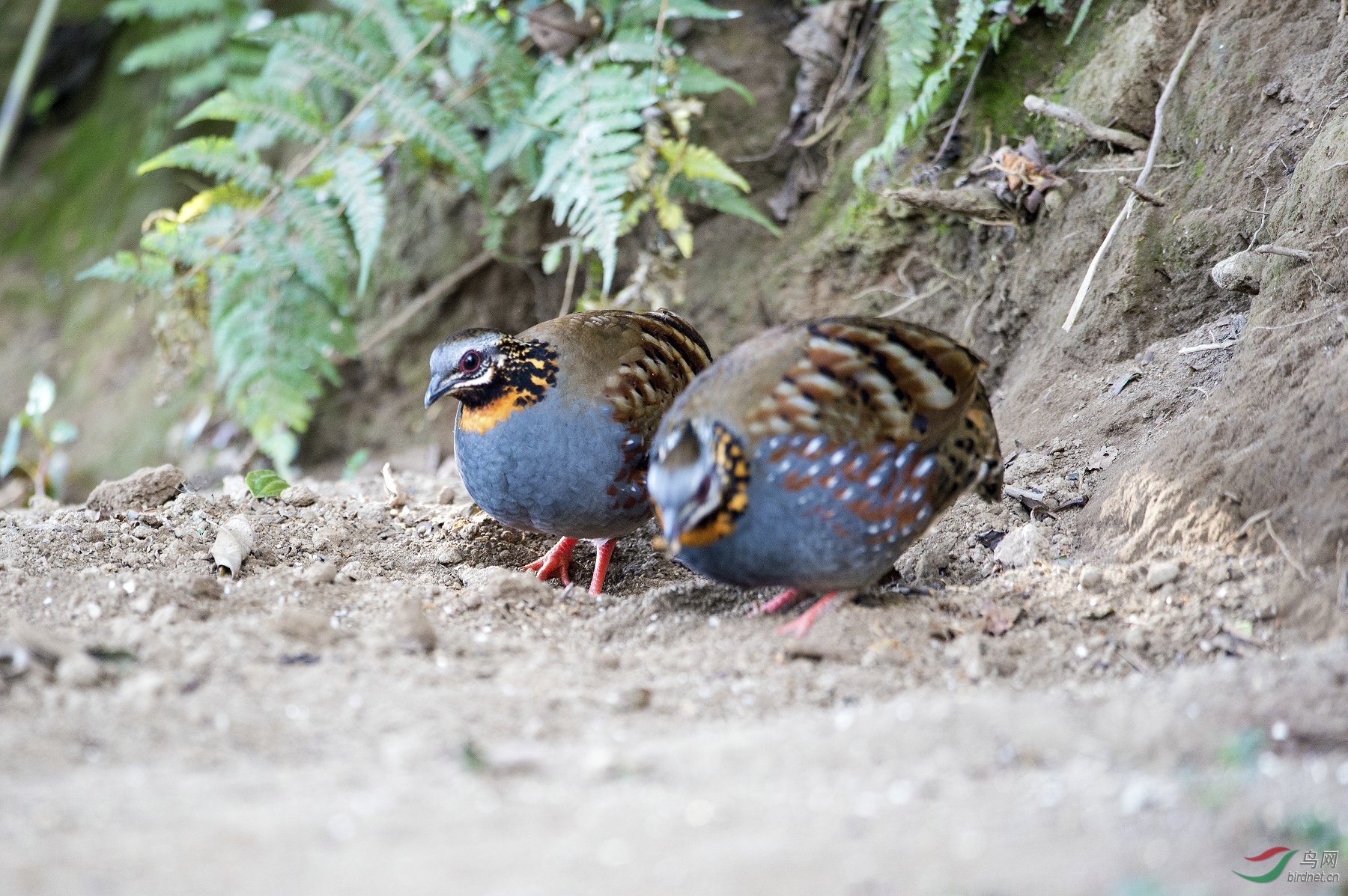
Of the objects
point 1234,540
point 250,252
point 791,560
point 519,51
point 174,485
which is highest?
point 519,51

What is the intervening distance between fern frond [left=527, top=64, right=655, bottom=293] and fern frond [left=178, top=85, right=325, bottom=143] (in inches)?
50.8

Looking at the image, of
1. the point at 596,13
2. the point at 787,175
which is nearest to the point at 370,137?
the point at 596,13

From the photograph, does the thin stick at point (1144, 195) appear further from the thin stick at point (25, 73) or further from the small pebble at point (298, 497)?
the thin stick at point (25, 73)

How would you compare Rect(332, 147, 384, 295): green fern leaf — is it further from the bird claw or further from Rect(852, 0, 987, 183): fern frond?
the bird claw

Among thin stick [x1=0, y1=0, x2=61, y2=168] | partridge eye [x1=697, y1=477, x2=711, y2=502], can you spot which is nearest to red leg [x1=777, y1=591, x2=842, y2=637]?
partridge eye [x1=697, y1=477, x2=711, y2=502]

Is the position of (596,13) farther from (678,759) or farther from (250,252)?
(678,759)

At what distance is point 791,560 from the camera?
136 inches

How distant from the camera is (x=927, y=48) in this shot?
5.29 metres

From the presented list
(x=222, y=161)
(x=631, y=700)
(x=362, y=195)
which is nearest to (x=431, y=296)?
(x=362, y=195)

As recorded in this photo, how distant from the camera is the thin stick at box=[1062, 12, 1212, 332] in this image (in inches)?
172

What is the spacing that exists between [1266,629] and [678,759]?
1795mm

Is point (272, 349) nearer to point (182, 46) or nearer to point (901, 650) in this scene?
point (182, 46)

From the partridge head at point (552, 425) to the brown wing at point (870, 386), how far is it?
0.93m

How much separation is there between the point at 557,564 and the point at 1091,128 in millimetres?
2884
